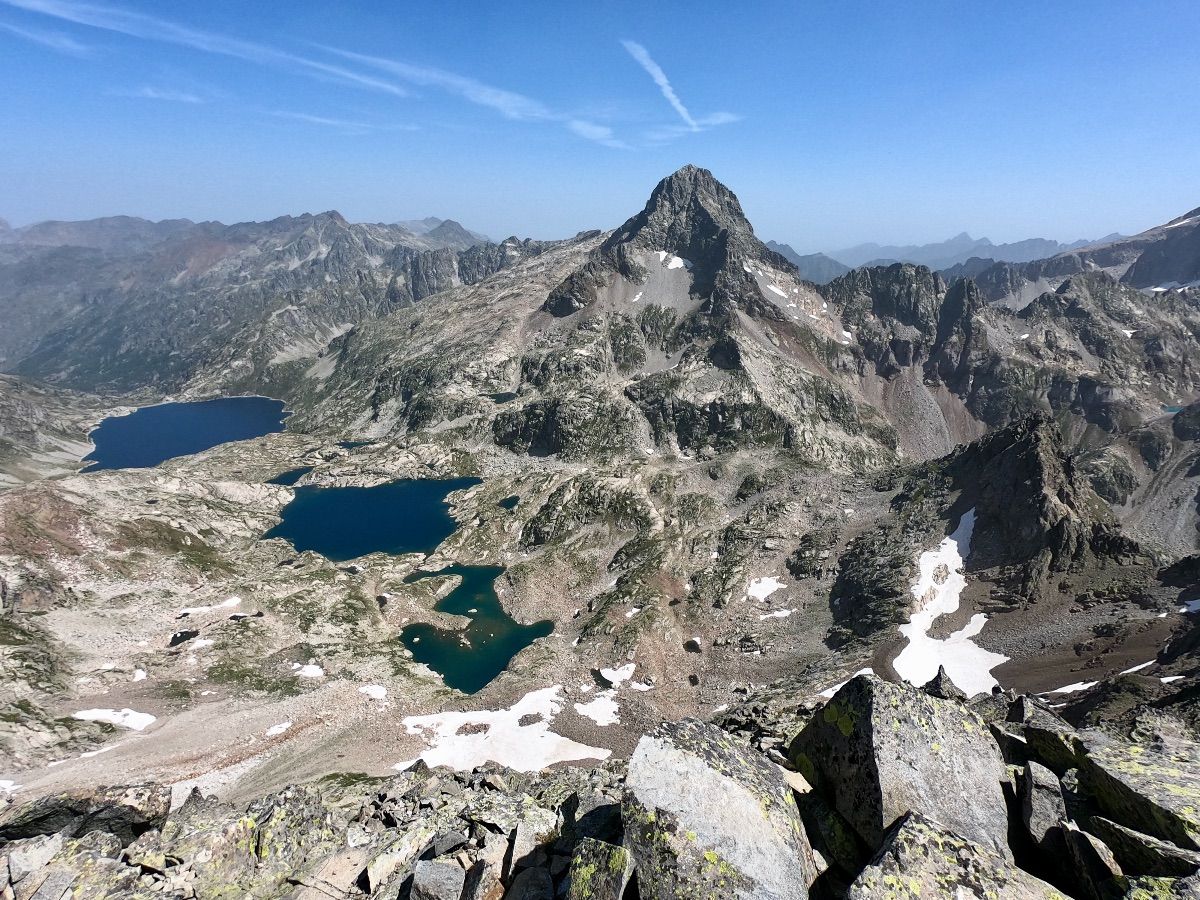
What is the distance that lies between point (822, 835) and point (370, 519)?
165 m

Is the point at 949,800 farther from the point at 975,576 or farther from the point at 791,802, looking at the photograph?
the point at 975,576

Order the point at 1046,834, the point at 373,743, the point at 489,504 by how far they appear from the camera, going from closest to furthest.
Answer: the point at 1046,834, the point at 373,743, the point at 489,504

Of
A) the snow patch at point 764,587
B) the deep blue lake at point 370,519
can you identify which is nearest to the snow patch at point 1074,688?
the snow patch at point 764,587

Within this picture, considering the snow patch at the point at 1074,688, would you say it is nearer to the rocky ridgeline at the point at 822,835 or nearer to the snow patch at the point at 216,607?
the rocky ridgeline at the point at 822,835

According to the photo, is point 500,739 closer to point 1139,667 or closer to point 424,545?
point 424,545

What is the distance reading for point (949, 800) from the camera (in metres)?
14.3

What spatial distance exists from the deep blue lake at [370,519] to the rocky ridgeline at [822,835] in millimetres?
120819

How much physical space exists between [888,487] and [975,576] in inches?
1375

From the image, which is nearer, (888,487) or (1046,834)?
(1046,834)

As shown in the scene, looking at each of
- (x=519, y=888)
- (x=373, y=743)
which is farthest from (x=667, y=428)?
(x=519, y=888)

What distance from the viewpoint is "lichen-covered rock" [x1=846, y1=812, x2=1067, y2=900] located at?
10.7m

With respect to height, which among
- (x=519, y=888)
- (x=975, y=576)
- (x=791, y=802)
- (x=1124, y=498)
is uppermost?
(x=791, y=802)

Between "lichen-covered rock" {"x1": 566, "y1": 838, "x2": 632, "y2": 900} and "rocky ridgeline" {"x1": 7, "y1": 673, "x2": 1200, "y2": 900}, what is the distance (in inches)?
1.3

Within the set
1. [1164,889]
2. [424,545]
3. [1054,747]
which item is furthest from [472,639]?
[1164,889]
